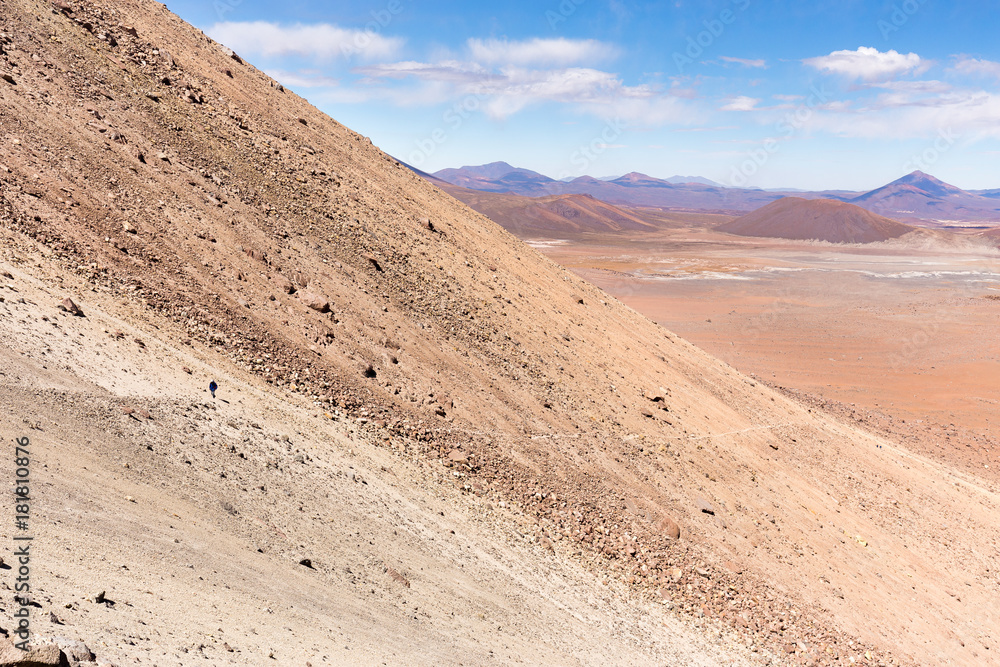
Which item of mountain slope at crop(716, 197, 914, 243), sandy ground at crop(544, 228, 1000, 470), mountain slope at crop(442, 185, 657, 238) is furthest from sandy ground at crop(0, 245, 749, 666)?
mountain slope at crop(716, 197, 914, 243)

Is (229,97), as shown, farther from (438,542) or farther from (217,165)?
(438,542)

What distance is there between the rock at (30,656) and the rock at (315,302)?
22.3 feet

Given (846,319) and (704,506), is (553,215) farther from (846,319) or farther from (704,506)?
(704,506)

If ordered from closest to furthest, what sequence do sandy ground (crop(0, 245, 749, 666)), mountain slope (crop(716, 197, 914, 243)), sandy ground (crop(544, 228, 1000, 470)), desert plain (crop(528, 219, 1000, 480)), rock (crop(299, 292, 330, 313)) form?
sandy ground (crop(0, 245, 749, 666))
rock (crop(299, 292, 330, 313))
desert plain (crop(528, 219, 1000, 480))
sandy ground (crop(544, 228, 1000, 470))
mountain slope (crop(716, 197, 914, 243))

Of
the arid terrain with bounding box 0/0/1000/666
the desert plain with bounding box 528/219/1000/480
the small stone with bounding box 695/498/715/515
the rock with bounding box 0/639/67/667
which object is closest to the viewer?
the rock with bounding box 0/639/67/667

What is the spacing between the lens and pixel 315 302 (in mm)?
9711

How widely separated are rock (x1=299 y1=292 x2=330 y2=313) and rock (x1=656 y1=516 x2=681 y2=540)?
593 centimetres

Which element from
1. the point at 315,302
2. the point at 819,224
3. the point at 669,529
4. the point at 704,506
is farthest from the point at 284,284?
the point at 819,224

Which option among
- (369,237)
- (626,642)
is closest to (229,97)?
(369,237)

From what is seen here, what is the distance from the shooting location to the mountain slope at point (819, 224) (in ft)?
338

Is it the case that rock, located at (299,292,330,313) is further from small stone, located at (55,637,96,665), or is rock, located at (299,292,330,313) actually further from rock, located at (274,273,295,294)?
small stone, located at (55,637,96,665)

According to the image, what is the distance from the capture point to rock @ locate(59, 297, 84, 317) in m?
6.84

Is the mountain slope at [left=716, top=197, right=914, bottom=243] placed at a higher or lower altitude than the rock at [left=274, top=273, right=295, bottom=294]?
higher

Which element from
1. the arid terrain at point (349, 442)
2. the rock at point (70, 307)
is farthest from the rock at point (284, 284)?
the rock at point (70, 307)
